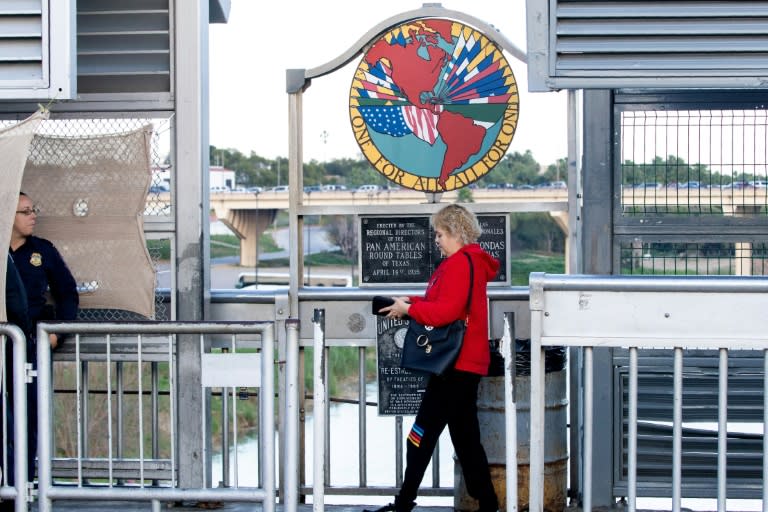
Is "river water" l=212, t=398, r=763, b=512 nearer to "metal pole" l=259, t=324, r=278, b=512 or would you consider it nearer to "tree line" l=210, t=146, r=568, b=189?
"metal pole" l=259, t=324, r=278, b=512

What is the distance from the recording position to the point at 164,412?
2400 cm

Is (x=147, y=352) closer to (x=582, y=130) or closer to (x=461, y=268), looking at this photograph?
(x=461, y=268)

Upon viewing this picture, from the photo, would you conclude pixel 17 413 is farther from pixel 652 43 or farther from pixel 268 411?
pixel 652 43

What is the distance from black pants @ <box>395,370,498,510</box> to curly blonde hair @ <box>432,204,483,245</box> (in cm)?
74

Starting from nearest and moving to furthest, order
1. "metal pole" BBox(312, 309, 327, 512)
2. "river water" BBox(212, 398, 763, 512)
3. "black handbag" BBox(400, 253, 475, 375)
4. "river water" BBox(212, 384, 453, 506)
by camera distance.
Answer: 1. "metal pole" BBox(312, 309, 327, 512)
2. "black handbag" BBox(400, 253, 475, 375)
3. "river water" BBox(212, 398, 763, 512)
4. "river water" BBox(212, 384, 453, 506)

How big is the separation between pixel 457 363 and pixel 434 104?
170 centimetres

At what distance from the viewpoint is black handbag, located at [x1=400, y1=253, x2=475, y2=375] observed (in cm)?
601

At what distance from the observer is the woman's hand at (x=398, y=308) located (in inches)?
240

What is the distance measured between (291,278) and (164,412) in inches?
703

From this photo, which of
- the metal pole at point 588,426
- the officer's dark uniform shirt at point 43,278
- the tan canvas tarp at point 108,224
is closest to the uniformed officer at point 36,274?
the officer's dark uniform shirt at point 43,278

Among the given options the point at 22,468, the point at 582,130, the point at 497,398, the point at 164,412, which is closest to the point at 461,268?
the point at 497,398

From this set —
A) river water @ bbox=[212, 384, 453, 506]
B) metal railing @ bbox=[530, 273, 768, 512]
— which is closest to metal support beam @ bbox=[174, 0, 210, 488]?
metal railing @ bbox=[530, 273, 768, 512]

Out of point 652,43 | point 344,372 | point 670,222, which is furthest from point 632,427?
point 344,372

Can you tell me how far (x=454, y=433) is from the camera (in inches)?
244
